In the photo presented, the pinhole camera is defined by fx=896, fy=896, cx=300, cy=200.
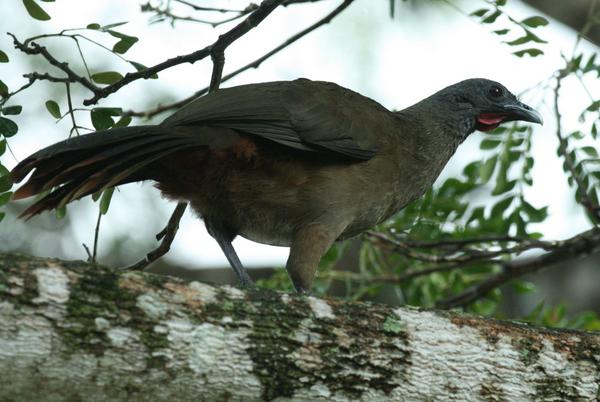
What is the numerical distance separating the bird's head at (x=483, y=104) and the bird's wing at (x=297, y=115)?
581mm

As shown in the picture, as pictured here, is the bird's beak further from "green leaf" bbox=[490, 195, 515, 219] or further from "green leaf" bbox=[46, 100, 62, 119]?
"green leaf" bbox=[46, 100, 62, 119]

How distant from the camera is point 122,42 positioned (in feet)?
11.8

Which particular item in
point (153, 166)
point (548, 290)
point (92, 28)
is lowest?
point (548, 290)

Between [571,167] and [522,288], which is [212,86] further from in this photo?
[522,288]

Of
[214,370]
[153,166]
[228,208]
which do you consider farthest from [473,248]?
[214,370]

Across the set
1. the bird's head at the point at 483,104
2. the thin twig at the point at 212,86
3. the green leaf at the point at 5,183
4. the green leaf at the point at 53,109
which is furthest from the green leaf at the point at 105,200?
the bird's head at the point at 483,104

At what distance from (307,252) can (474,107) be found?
4.82ft

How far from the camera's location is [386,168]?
14.2 ft

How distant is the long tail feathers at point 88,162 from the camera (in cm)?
325

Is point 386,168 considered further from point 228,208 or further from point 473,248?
point 473,248

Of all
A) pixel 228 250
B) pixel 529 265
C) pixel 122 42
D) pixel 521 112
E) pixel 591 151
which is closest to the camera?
pixel 122 42

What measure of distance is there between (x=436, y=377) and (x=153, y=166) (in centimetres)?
161

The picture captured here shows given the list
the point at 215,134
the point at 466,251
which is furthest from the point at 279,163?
the point at 466,251

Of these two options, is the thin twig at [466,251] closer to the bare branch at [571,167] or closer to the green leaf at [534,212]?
the green leaf at [534,212]
